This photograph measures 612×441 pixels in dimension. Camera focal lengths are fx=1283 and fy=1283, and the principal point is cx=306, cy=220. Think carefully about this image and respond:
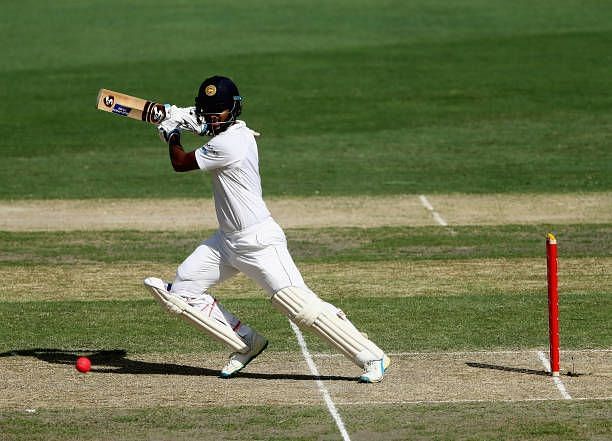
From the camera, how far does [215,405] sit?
916 centimetres

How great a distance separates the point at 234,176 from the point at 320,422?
6.57 feet

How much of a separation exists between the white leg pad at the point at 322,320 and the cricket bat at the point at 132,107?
1742 millimetres

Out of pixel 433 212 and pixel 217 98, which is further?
pixel 433 212

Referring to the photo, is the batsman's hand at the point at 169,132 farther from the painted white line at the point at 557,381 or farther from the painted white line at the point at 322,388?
the painted white line at the point at 557,381

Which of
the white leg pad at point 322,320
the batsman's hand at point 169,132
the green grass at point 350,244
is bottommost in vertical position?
the green grass at point 350,244

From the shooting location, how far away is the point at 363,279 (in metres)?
14.0

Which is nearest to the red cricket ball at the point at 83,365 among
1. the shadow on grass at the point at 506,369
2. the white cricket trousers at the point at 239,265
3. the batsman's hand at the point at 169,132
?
the white cricket trousers at the point at 239,265

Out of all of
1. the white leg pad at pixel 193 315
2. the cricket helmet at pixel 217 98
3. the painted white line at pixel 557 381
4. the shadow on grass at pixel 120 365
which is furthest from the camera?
the shadow on grass at pixel 120 365

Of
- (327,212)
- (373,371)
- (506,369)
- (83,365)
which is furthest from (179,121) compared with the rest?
(327,212)

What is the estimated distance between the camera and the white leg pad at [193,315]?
32.0 feet

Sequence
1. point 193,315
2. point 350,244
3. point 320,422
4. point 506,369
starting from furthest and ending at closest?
1. point 350,244
2. point 506,369
3. point 193,315
4. point 320,422

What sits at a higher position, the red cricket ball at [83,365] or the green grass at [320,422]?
the red cricket ball at [83,365]

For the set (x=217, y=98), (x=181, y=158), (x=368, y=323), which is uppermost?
(x=217, y=98)

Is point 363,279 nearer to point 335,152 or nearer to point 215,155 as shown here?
point 215,155
